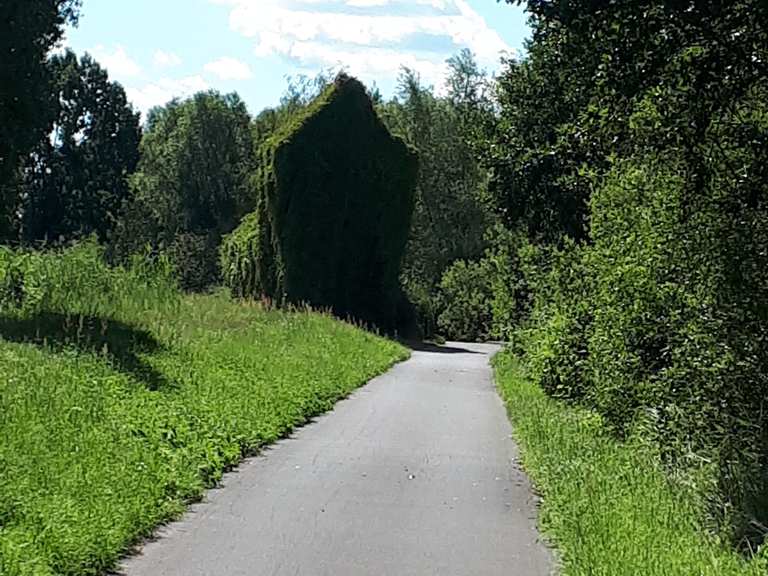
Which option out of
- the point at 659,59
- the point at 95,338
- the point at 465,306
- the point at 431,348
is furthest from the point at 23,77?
the point at 465,306

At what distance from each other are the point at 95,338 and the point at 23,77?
6740 millimetres

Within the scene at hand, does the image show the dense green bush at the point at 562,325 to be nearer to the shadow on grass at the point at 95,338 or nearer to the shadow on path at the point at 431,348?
the shadow on grass at the point at 95,338

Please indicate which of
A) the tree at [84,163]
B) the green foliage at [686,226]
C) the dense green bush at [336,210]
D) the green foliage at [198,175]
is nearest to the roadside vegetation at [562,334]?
the green foliage at [686,226]

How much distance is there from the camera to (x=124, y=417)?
41.7 ft

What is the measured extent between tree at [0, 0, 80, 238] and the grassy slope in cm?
394

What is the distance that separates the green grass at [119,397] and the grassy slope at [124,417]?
0.07 feet

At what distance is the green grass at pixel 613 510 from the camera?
835 centimetres

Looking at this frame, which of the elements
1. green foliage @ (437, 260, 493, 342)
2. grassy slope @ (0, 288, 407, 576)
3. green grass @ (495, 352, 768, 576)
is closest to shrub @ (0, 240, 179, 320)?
grassy slope @ (0, 288, 407, 576)

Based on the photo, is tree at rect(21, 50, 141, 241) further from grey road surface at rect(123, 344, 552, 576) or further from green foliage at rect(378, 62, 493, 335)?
grey road surface at rect(123, 344, 552, 576)

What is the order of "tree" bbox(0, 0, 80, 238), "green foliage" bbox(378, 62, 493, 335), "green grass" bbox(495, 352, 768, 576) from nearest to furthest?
"green grass" bbox(495, 352, 768, 576)
"tree" bbox(0, 0, 80, 238)
"green foliage" bbox(378, 62, 493, 335)

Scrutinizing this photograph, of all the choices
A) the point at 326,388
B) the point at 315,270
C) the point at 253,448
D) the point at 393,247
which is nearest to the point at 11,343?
the point at 253,448

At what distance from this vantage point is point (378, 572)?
27.9ft

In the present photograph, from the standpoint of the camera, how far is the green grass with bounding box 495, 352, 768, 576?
27.4 feet

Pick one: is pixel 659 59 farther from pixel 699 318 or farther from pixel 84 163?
pixel 84 163
